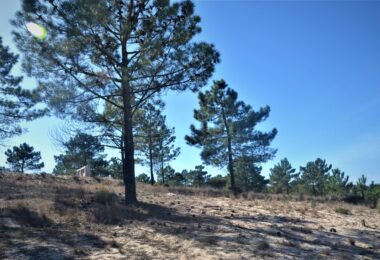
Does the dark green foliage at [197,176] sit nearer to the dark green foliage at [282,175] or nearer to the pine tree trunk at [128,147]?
the dark green foliage at [282,175]

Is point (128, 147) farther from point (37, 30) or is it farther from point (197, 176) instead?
point (197, 176)

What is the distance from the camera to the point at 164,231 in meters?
10.1

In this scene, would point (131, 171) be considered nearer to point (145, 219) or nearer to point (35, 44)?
point (145, 219)

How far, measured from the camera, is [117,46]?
1505 centimetres

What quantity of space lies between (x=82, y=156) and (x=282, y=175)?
35329mm

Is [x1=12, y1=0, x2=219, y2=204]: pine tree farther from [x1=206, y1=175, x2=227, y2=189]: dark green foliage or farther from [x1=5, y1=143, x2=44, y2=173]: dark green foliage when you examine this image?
[x1=5, y1=143, x2=44, y2=173]: dark green foliage

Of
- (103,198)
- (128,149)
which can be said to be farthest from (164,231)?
(128,149)

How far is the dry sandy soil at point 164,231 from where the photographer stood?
8.20m

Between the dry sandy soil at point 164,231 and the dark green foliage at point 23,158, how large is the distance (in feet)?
115

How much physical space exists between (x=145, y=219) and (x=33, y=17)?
8.26 m

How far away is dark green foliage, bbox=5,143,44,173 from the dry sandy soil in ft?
115

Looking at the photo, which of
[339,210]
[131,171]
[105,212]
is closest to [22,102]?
[131,171]

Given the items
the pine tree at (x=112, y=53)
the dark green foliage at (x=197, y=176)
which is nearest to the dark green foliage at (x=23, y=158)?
the dark green foliage at (x=197, y=176)

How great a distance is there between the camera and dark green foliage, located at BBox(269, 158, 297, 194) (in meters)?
58.9
